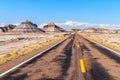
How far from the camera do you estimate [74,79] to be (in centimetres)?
921

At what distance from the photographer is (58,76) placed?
993 cm

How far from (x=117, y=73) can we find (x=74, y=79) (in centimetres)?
253

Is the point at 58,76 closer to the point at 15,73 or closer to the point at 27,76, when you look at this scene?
the point at 27,76

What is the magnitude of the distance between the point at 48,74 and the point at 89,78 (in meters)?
1.98

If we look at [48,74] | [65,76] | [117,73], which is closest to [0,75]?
[48,74]

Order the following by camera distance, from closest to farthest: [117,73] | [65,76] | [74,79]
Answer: [74,79] < [65,76] < [117,73]

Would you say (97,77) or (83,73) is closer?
(97,77)

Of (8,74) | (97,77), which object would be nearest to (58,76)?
(97,77)

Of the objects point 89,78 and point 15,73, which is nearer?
point 89,78

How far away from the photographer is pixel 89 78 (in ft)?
30.7

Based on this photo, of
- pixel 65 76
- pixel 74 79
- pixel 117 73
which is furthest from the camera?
pixel 117 73

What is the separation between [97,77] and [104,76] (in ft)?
1.47

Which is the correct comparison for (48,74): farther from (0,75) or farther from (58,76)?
(0,75)

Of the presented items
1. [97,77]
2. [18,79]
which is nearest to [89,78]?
[97,77]
